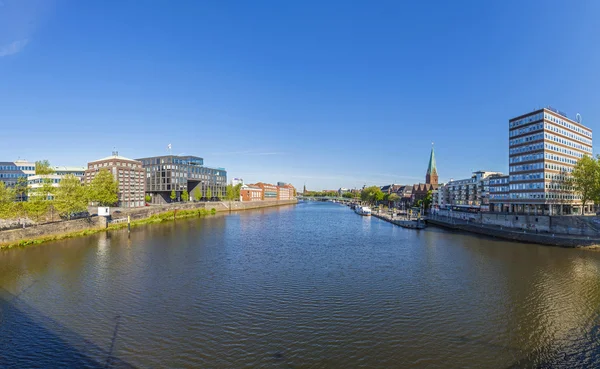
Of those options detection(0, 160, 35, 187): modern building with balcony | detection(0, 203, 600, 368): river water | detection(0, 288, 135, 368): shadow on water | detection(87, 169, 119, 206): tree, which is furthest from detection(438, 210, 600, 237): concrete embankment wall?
detection(0, 160, 35, 187): modern building with balcony

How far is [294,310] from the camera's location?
23031 mm

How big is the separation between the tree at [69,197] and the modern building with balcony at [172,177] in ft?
210

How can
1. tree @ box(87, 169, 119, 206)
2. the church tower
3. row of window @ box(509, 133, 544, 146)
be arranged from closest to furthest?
1. row of window @ box(509, 133, 544, 146)
2. tree @ box(87, 169, 119, 206)
3. the church tower

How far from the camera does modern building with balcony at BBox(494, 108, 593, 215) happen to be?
221 feet

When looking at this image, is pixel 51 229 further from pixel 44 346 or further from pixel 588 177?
pixel 588 177

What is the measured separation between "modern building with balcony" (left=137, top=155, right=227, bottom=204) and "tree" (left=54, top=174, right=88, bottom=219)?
210ft

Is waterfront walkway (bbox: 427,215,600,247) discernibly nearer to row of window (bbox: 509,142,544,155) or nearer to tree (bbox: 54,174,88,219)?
row of window (bbox: 509,142,544,155)

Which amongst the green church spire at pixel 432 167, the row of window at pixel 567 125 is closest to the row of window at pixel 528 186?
the row of window at pixel 567 125

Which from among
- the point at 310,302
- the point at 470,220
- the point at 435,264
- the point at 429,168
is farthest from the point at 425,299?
the point at 429,168

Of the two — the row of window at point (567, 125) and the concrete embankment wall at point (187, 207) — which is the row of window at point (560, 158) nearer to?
the row of window at point (567, 125)

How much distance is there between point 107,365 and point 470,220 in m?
84.2

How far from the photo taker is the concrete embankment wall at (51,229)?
43322 mm

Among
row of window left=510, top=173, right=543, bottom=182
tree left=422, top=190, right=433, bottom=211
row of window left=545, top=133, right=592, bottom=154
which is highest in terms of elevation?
row of window left=545, top=133, right=592, bottom=154

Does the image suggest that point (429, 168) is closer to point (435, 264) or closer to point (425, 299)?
point (435, 264)
